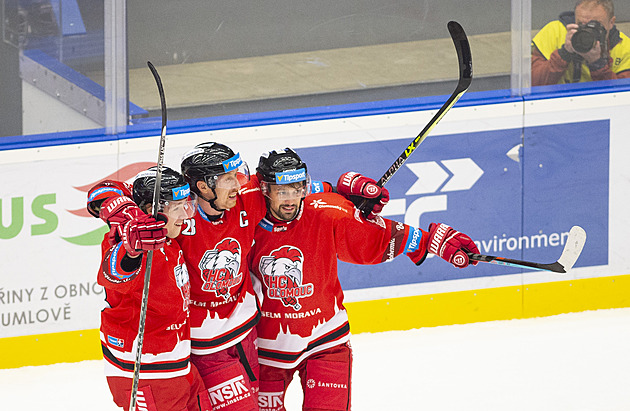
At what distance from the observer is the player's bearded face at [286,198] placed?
339 cm

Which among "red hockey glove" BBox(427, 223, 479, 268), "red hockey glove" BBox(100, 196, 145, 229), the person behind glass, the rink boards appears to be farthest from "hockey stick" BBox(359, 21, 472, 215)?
the person behind glass

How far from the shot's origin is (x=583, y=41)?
5.31 m

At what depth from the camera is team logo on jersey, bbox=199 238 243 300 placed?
3355mm

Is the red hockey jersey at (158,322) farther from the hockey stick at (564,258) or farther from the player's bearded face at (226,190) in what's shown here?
the hockey stick at (564,258)

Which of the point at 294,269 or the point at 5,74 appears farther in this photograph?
the point at 5,74

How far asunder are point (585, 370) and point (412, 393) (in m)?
0.78

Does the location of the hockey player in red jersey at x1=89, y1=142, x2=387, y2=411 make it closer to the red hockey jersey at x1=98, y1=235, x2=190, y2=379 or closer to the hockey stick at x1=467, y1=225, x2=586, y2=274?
the red hockey jersey at x1=98, y1=235, x2=190, y2=379

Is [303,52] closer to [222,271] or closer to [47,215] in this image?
[47,215]

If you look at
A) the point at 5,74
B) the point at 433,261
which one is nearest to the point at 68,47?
the point at 5,74

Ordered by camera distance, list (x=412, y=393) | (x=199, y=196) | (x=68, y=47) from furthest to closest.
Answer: (x=68, y=47)
(x=412, y=393)
(x=199, y=196)

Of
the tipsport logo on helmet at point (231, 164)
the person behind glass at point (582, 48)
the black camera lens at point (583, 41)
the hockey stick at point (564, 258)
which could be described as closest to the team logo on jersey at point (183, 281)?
the tipsport logo on helmet at point (231, 164)

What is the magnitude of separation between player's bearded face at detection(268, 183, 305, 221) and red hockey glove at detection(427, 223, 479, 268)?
18.3 inches

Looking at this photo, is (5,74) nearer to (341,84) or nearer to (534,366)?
(341,84)

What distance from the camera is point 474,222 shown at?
17.0ft
